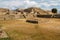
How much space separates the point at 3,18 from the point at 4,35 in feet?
56.9

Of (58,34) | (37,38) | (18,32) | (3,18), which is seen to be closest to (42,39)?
(37,38)

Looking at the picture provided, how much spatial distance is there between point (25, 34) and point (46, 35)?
234 cm

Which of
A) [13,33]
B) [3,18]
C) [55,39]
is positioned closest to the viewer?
[55,39]

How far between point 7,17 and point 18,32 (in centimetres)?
1645

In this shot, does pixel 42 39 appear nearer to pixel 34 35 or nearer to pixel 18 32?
pixel 34 35

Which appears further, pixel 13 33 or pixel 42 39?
pixel 13 33

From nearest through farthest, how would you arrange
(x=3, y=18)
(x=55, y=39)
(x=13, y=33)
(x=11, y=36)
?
(x=55, y=39)
(x=11, y=36)
(x=13, y=33)
(x=3, y=18)

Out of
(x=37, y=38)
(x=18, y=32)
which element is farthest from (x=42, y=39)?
(x=18, y=32)

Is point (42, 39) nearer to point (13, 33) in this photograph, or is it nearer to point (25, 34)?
point (25, 34)

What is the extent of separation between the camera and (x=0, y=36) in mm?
17250

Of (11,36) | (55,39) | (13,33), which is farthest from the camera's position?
(13,33)

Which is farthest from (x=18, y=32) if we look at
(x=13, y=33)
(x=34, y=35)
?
(x=34, y=35)

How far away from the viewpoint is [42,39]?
665 inches

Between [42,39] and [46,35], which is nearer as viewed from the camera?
[42,39]
